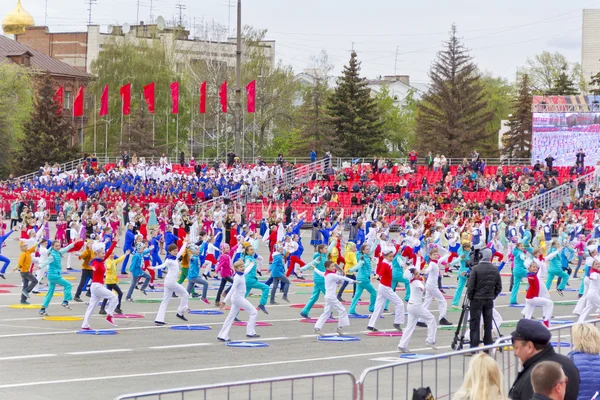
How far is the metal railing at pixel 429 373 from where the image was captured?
9.75 meters

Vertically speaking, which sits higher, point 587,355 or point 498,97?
point 498,97

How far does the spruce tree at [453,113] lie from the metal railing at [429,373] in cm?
6041

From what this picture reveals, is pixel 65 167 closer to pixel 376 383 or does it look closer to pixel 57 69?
pixel 57 69

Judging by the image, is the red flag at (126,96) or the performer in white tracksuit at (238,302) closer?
the performer in white tracksuit at (238,302)

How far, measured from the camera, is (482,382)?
7.20m

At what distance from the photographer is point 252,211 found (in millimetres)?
48438

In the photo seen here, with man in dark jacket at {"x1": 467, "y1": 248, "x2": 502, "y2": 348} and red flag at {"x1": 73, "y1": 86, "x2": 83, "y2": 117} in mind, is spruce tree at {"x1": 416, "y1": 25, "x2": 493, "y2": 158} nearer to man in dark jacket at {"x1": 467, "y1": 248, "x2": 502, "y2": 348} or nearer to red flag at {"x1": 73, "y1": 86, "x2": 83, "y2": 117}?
red flag at {"x1": 73, "y1": 86, "x2": 83, "y2": 117}

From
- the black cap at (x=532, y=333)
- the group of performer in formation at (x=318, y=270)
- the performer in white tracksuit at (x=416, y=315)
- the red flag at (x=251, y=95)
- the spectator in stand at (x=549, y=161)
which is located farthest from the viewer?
the red flag at (x=251, y=95)

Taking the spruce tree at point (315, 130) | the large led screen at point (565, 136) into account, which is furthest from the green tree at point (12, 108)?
the large led screen at point (565, 136)

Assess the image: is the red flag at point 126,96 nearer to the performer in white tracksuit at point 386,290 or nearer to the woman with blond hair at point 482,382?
the performer in white tracksuit at point 386,290

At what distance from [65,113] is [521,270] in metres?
74.8

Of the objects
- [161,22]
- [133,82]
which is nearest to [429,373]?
[133,82]

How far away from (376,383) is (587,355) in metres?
1.99

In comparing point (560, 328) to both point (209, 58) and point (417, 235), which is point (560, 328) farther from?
point (209, 58)
